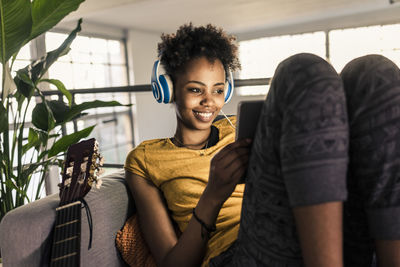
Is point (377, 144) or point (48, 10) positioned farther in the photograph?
point (48, 10)

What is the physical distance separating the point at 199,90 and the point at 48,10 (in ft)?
2.72

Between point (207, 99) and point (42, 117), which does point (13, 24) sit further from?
point (207, 99)

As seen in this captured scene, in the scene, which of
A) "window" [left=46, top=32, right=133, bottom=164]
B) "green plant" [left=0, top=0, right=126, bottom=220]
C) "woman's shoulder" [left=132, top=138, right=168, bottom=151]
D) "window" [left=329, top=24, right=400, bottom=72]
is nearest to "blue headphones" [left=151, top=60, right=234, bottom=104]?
"woman's shoulder" [left=132, top=138, right=168, bottom=151]

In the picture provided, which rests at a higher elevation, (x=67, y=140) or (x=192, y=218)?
(x=67, y=140)

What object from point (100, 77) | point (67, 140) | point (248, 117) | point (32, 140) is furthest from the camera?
point (100, 77)

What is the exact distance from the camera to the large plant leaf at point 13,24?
1.27m

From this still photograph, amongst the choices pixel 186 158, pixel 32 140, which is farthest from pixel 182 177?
pixel 32 140

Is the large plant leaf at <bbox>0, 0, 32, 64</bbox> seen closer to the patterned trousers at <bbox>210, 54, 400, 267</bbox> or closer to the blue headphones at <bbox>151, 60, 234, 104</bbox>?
the blue headphones at <bbox>151, 60, 234, 104</bbox>

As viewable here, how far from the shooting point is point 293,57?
1.61 feet

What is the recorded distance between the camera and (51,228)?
2.68ft

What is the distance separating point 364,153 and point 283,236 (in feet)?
0.56

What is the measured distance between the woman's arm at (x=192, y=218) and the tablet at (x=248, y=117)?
0.02 m

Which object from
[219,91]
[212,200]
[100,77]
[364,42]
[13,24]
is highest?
[364,42]

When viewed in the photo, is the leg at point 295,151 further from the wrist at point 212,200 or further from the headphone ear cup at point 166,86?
the headphone ear cup at point 166,86
